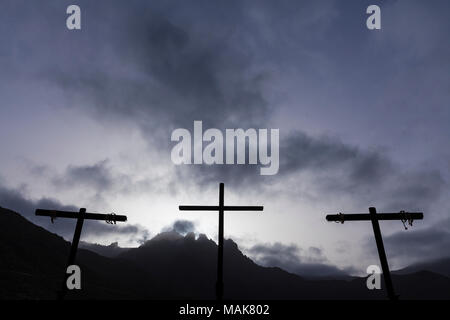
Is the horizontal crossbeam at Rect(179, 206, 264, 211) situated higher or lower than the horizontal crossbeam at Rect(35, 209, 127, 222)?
higher

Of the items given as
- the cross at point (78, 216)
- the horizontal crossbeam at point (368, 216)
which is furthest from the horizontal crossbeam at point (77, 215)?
the horizontal crossbeam at point (368, 216)

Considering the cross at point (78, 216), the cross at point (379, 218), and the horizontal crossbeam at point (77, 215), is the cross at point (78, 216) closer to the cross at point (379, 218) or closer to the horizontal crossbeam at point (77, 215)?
the horizontal crossbeam at point (77, 215)

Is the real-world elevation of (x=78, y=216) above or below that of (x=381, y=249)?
above

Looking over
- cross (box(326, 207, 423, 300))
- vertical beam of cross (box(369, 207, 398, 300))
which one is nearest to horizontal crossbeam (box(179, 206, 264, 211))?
cross (box(326, 207, 423, 300))

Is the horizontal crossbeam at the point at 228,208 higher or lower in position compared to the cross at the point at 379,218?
higher

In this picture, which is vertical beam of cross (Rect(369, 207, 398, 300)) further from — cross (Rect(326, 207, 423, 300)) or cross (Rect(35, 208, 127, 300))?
cross (Rect(35, 208, 127, 300))

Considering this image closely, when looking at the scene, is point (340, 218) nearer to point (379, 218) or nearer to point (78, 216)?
point (379, 218)

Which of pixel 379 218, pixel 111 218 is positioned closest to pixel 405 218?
pixel 379 218
